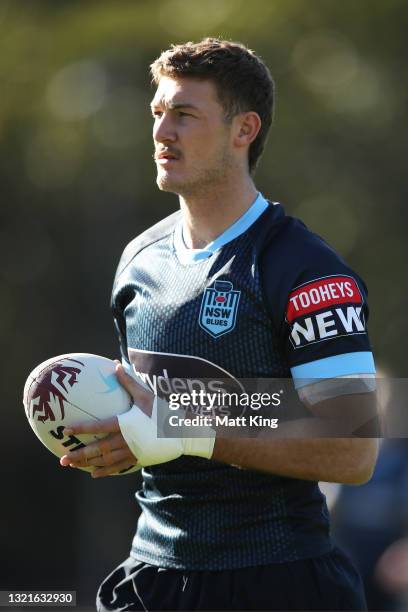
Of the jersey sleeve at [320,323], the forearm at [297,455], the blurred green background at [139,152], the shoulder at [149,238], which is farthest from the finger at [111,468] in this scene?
the blurred green background at [139,152]

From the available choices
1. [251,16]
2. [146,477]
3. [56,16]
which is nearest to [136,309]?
[146,477]

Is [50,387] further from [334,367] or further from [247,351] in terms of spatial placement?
[334,367]

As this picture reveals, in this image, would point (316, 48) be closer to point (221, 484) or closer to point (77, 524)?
point (77, 524)

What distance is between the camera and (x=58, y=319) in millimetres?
12773

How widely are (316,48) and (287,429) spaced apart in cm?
979

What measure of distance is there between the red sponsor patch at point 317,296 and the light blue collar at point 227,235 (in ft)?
1.32

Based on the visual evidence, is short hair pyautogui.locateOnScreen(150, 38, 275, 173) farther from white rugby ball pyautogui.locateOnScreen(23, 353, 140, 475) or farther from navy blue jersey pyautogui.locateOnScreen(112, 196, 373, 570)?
white rugby ball pyautogui.locateOnScreen(23, 353, 140, 475)

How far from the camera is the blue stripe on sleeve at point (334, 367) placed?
11.4 feet

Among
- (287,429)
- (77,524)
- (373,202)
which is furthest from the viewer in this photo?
(373,202)

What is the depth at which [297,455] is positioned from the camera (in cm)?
349

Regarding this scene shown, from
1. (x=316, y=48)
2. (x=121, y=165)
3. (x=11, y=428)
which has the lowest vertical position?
(x=11, y=428)

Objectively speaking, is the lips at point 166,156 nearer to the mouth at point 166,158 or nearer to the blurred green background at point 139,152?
the mouth at point 166,158

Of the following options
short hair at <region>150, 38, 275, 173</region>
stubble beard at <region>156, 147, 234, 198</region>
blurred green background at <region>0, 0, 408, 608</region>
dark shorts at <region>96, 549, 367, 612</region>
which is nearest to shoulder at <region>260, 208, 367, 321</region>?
stubble beard at <region>156, 147, 234, 198</region>

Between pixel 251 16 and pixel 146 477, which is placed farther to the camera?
pixel 251 16
